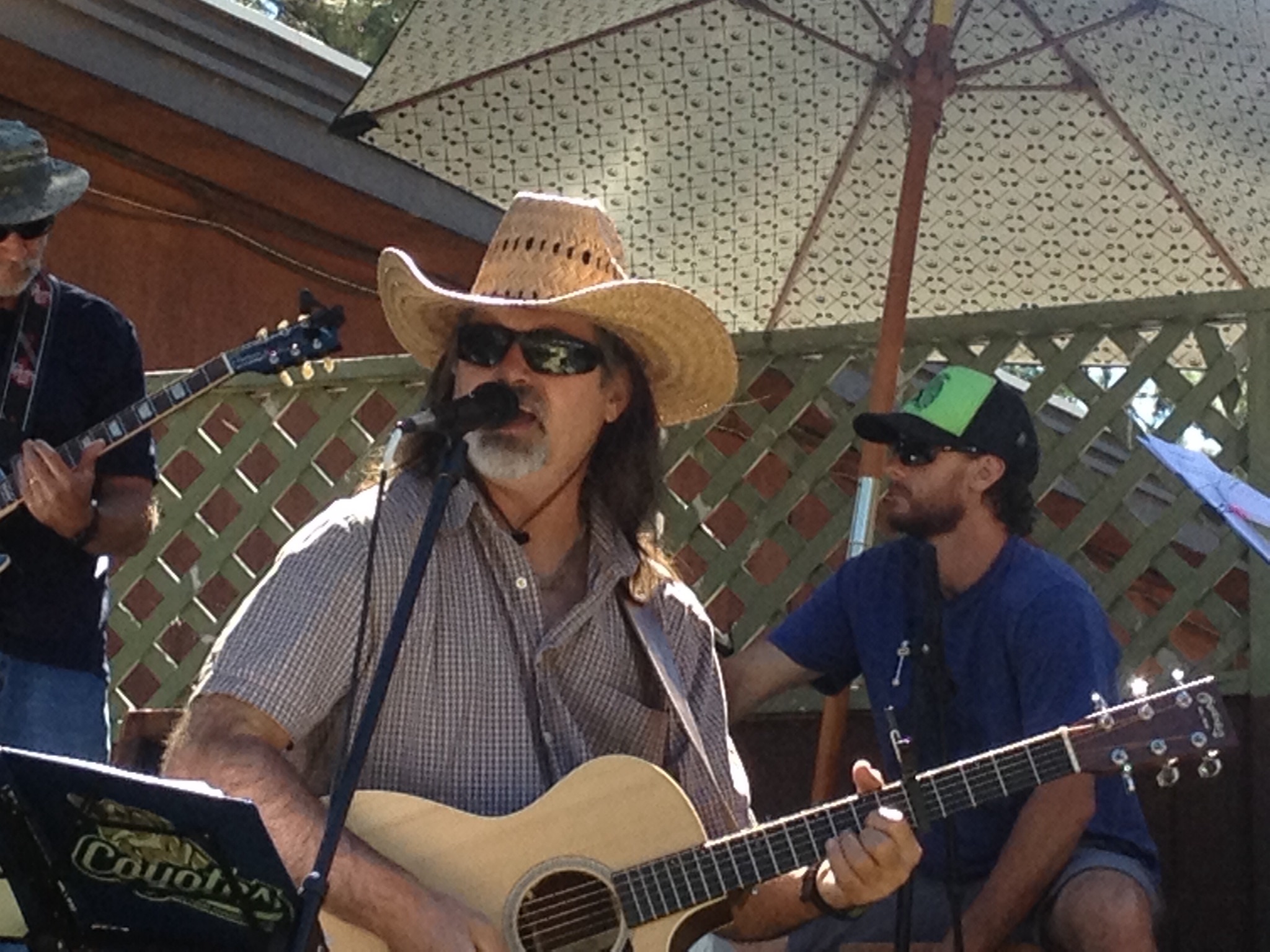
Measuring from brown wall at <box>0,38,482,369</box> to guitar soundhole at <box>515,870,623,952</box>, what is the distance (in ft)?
14.6

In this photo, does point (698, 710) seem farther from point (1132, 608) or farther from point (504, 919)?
point (1132, 608)

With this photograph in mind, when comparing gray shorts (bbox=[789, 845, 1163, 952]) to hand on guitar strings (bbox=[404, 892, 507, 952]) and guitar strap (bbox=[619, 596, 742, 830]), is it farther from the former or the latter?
hand on guitar strings (bbox=[404, 892, 507, 952])

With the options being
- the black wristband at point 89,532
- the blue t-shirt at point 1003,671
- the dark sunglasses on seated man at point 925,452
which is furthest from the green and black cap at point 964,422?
the black wristband at point 89,532

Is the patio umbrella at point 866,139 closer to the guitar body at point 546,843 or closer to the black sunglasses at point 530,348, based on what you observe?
the black sunglasses at point 530,348

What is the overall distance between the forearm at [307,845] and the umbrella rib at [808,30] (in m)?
2.41

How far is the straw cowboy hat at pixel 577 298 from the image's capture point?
11.9 ft

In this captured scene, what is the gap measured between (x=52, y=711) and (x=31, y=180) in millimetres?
1153

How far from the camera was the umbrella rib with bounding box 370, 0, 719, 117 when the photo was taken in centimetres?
485

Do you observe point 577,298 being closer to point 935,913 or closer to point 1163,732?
point 1163,732

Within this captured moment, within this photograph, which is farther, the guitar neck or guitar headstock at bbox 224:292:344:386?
guitar headstock at bbox 224:292:344:386

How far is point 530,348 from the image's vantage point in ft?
11.6

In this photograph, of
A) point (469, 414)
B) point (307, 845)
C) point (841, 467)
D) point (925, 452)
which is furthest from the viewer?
point (841, 467)

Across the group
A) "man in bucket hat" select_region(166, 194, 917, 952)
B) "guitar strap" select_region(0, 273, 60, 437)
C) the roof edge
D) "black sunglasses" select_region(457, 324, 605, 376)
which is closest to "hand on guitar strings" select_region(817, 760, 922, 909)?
"man in bucket hat" select_region(166, 194, 917, 952)

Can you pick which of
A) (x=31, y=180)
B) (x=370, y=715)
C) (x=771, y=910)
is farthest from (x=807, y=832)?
(x=31, y=180)
